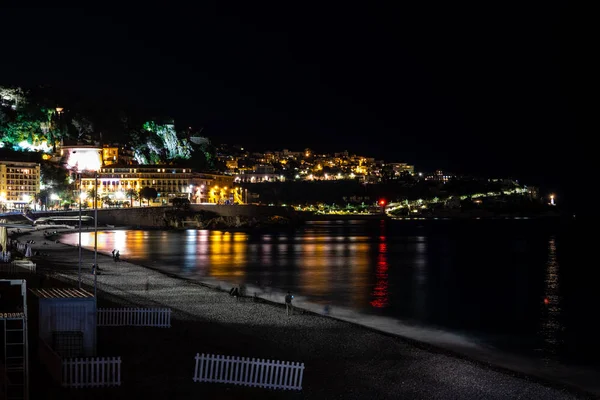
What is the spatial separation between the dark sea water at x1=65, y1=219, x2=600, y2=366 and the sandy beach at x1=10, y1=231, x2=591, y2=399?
464 cm

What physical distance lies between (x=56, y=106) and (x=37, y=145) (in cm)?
1736

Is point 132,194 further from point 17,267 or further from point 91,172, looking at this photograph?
point 17,267

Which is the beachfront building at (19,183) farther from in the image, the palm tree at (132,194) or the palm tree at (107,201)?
the palm tree at (132,194)

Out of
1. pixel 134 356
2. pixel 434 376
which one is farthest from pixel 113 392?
pixel 434 376

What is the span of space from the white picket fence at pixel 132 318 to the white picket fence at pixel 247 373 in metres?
5.79

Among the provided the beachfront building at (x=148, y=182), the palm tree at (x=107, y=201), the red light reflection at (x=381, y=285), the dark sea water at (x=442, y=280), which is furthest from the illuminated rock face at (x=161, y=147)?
the red light reflection at (x=381, y=285)

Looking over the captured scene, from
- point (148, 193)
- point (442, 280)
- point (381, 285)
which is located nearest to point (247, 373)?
point (381, 285)

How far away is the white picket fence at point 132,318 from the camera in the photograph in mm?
19500

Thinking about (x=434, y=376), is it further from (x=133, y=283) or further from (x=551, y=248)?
(x=551, y=248)

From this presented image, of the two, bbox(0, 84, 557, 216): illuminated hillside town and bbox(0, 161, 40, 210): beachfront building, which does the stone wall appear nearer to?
bbox(0, 84, 557, 216): illuminated hillside town

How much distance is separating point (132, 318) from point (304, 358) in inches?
227

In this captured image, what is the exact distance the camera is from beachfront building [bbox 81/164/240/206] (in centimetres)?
14125

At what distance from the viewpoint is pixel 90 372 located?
12.9m

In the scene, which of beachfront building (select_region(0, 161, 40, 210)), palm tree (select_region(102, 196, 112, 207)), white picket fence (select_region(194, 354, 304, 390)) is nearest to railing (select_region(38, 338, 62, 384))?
white picket fence (select_region(194, 354, 304, 390))
